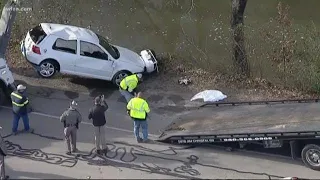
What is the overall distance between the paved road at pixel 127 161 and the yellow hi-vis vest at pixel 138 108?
0.74 m

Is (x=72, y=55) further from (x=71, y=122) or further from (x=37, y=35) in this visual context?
(x=71, y=122)

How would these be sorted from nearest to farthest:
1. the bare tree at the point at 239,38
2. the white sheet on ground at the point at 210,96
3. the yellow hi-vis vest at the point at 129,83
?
the yellow hi-vis vest at the point at 129,83 < the white sheet on ground at the point at 210,96 < the bare tree at the point at 239,38

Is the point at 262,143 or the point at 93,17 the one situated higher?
the point at 93,17

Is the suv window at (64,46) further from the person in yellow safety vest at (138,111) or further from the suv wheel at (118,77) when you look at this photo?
the person in yellow safety vest at (138,111)

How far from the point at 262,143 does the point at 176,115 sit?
10.6ft

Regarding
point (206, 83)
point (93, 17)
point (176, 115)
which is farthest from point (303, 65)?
point (93, 17)

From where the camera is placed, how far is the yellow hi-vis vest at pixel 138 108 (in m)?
14.6

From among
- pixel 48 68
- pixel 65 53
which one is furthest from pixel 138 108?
pixel 48 68

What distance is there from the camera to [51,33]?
17891mm

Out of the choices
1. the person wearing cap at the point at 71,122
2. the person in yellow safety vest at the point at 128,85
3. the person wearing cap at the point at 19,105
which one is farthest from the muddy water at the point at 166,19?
the person wearing cap at the point at 71,122

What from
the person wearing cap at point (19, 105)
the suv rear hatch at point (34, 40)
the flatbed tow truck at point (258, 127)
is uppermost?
the suv rear hatch at point (34, 40)

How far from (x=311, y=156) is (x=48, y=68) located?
8.06 metres

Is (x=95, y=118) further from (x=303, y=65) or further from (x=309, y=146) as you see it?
(x=303, y=65)

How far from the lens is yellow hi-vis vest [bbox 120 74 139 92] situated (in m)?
16.8
